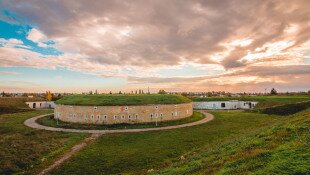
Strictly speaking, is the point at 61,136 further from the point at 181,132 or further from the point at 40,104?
the point at 40,104

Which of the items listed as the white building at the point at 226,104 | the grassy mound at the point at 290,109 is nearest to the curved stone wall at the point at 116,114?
the grassy mound at the point at 290,109

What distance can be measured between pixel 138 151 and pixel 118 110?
707 inches

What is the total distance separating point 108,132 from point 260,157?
2679 centimetres

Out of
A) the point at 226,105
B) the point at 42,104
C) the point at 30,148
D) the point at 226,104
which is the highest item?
the point at 42,104

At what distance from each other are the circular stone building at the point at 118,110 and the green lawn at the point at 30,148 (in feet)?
27.7

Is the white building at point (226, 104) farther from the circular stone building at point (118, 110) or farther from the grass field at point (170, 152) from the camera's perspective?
the grass field at point (170, 152)

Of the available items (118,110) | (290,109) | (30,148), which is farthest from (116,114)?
(290,109)

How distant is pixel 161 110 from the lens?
4484cm

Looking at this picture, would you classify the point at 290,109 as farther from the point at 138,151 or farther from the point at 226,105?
the point at 138,151

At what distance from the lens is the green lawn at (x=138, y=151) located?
2038 centimetres

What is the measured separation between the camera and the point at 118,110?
138ft

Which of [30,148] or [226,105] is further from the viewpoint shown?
[226,105]

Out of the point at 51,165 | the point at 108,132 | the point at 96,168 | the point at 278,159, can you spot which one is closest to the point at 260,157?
the point at 278,159

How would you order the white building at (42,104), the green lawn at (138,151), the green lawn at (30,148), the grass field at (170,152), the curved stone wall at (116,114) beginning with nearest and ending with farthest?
1. the grass field at (170,152)
2. the green lawn at (138,151)
3. the green lawn at (30,148)
4. the curved stone wall at (116,114)
5. the white building at (42,104)
